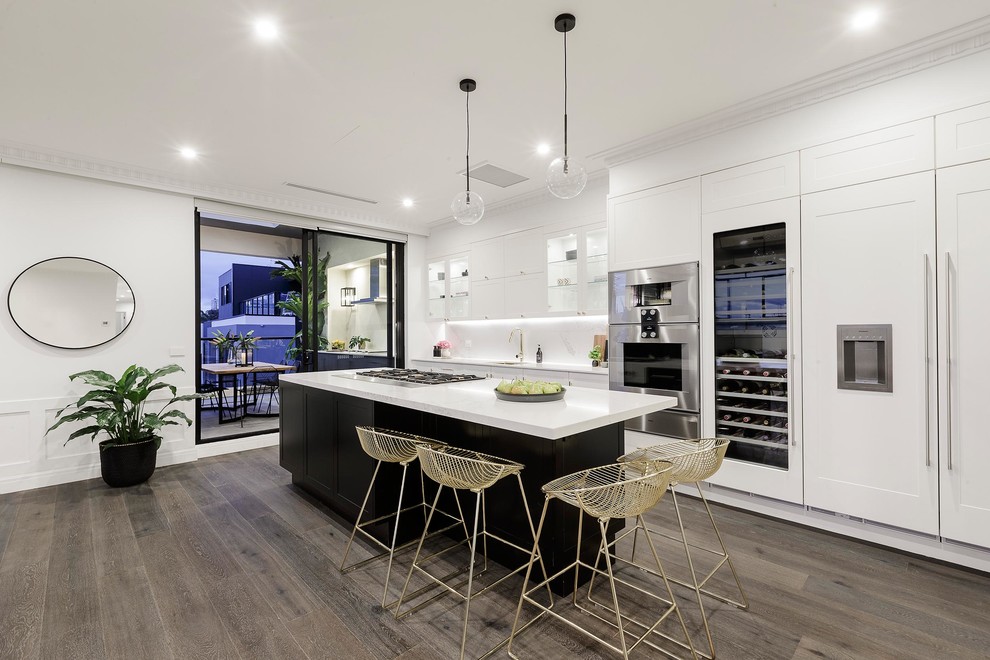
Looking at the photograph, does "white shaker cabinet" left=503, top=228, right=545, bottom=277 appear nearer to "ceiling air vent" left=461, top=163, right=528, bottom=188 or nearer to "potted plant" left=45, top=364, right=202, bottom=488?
"ceiling air vent" left=461, top=163, right=528, bottom=188

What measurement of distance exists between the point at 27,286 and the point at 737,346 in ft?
18.8

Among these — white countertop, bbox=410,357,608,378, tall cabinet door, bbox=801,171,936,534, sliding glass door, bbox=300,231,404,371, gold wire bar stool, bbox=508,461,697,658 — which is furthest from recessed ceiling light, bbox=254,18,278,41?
white countertop, bbox=410,357,608,378

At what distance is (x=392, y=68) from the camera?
2.73m

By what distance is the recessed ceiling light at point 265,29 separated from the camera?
7.64 ft

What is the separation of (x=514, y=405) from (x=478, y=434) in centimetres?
44

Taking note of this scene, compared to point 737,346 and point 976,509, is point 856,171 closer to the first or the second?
point 737,346

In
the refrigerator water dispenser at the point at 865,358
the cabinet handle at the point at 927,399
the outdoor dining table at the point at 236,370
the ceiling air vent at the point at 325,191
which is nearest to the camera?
the cabinet handle at the point at 927,399

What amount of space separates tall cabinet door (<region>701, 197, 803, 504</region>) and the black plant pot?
4.58 meters

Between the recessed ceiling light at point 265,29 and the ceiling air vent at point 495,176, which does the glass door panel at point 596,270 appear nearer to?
the ceiling air vent at point 495,176

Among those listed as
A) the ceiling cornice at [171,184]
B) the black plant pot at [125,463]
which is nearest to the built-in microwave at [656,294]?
the ceiling cornice at [171,184]

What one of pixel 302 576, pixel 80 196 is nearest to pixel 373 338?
pixel 80 196

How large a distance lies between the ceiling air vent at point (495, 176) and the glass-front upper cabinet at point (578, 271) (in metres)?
0.75

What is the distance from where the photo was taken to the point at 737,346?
3.31 meters

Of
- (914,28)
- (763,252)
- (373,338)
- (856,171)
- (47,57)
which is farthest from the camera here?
(373,338)
